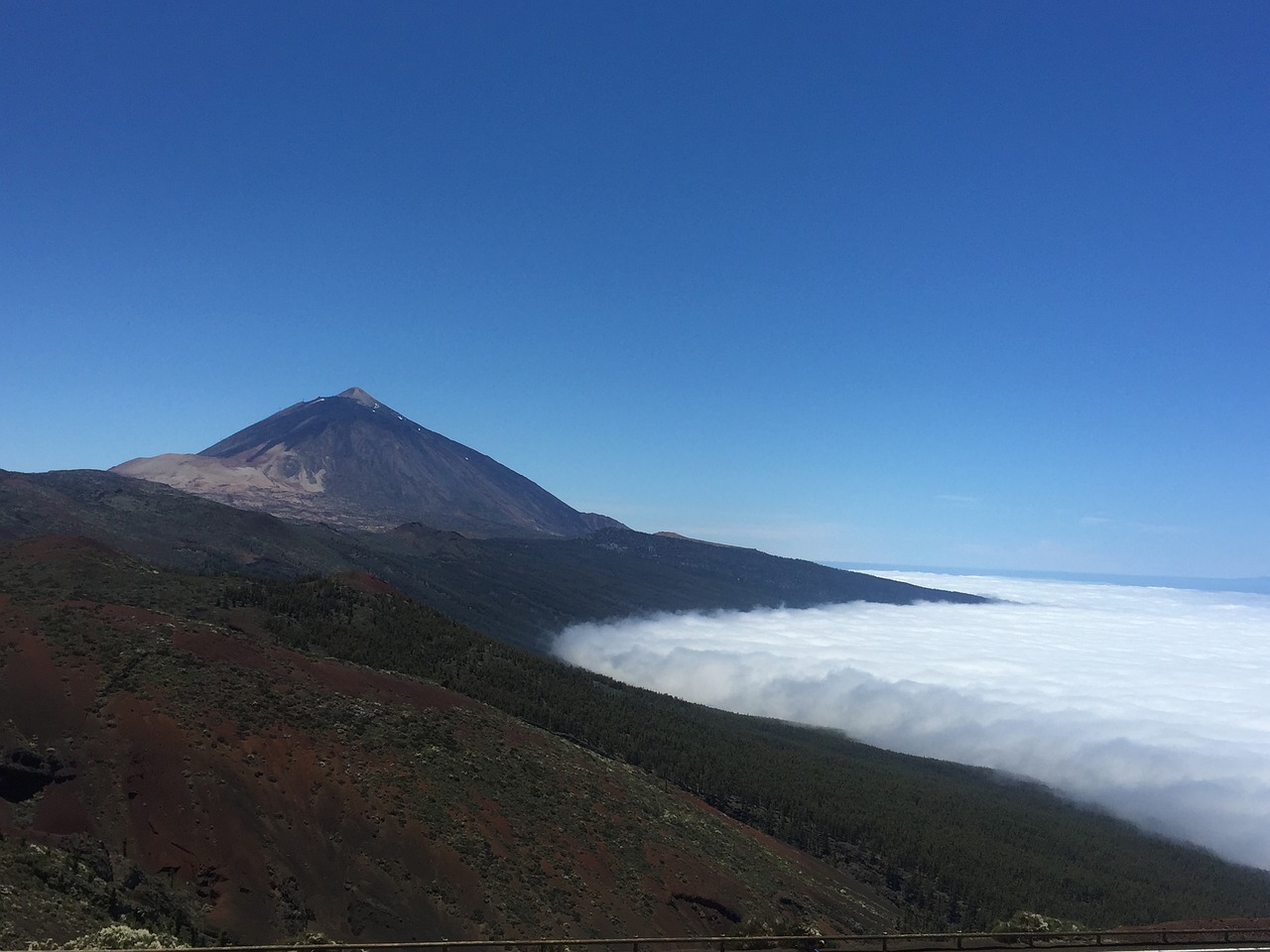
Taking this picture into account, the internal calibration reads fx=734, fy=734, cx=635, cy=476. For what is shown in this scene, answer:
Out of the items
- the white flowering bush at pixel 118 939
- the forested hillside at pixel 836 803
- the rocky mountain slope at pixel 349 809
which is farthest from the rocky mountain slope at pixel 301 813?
the forested hillside at pixel 836 803

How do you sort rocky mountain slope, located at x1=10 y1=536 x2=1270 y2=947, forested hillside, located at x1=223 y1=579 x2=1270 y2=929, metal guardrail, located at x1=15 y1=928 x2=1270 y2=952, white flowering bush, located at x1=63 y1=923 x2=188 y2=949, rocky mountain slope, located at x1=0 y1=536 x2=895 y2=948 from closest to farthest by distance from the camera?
white flowering bush, located at x1=63 y1=923 x2=188 y2=949
metal guardrail, located at x1=15 y1=928 x2=1270 y2=952
rocky mountain slope, located at x1=0 y1=536 x2=895 y2=948
rocky mountain slope, located at x1=10 y1=536 x2=1270 y2=947
forested hillside, located at x1=223 y1=579 x2=1270 y2=929

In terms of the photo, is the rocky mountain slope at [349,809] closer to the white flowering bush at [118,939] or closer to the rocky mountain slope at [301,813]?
the rocky mountain slope at [301,813]

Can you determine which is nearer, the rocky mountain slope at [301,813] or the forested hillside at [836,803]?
the rocky mountain slope at [301,813]

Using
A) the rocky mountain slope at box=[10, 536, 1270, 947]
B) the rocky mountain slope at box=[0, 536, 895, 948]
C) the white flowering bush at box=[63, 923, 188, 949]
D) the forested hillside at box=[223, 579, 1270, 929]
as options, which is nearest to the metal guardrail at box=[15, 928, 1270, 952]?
the white flowering bush at box=[63, 923, 188, 949]

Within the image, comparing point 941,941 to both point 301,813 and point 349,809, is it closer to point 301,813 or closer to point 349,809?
point 349,809

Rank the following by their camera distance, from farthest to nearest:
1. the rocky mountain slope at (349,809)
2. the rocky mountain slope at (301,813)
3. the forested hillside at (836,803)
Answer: the forested hillside at (836,803) → the rocky mountain slope at (349,809) → the rocky mountain slope at (301,813)

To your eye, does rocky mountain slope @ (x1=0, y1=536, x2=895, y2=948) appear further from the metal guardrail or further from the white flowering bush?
the metal guardrail

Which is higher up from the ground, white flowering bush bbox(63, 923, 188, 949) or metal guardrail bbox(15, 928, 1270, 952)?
metal guardrail bbox(15, 928, 1270, 952)

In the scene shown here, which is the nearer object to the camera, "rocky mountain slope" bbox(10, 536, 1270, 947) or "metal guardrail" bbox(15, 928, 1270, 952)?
"metal guardrail" bbox(15, 928, 1270, 952)

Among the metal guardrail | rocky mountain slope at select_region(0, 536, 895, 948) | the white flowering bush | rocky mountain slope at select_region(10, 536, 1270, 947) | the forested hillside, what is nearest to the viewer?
the white flowering bush

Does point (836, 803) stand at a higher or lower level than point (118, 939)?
lower

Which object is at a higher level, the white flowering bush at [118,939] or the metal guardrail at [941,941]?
the metal guardrail at [941,941]

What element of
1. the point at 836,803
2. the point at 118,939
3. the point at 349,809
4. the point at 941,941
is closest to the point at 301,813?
the point at 349,809
